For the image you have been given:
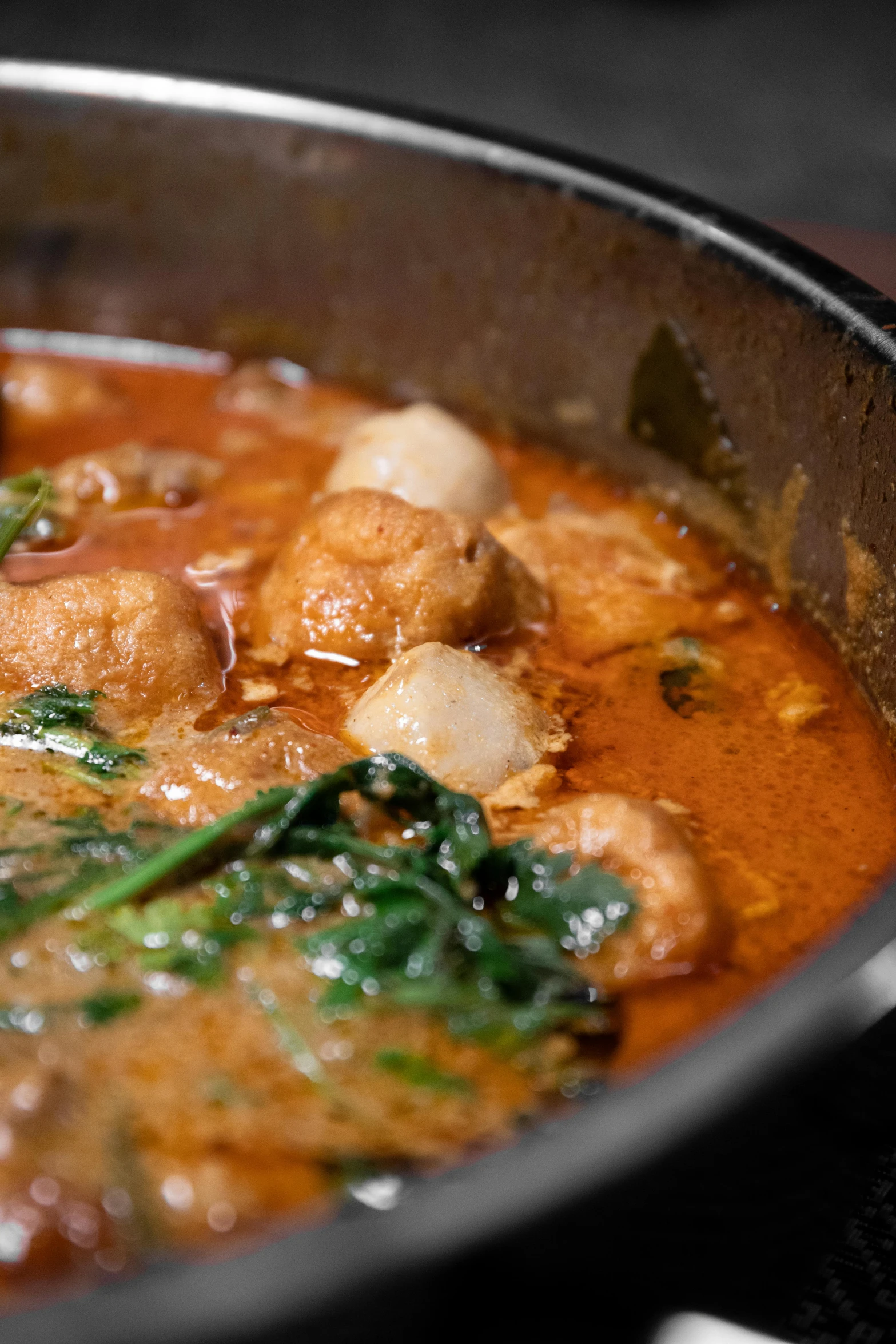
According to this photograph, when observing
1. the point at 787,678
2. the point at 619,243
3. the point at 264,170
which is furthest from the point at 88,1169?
the point at 264,170

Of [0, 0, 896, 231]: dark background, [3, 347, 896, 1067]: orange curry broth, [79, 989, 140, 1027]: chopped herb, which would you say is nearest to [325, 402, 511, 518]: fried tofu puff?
[3, 347, 896, 1067]: orange curry broth

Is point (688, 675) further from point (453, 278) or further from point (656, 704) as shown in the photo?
point (453, 278)

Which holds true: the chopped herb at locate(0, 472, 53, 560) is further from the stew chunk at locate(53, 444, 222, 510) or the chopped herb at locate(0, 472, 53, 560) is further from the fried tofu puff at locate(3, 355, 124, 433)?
the fried tofu puff at locate(3, 355, 124, 433)

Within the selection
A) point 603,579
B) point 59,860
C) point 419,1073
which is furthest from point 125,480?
point 419,1073

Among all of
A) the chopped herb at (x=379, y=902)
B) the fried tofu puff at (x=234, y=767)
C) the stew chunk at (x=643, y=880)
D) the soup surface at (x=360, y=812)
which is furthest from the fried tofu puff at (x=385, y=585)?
the stew chunk at (x=643, y=880)

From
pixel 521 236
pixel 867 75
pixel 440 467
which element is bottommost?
pixel 440 467

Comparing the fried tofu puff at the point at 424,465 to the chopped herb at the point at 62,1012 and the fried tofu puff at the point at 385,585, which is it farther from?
the chopped herb at the point at 62,1012

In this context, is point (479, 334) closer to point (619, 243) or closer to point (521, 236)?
point (521, 236)
